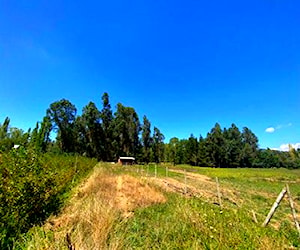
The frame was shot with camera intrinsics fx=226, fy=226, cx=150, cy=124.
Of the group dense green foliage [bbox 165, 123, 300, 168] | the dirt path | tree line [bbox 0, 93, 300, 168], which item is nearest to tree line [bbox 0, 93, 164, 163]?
tree line [bbox 0, 93, 300, 168]

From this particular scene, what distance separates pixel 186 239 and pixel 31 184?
401cm

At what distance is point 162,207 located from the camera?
27.8 ft

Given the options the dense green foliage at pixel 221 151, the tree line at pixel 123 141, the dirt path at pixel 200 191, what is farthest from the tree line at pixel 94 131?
the dirt path at pixel 200 191

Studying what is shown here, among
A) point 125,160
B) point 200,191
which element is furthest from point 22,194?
point 125,160

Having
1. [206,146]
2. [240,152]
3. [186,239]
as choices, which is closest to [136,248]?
[186,239]

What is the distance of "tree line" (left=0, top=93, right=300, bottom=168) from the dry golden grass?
2510 centimetres

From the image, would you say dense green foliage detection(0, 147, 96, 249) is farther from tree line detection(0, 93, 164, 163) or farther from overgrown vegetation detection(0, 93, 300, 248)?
tree line detection(0, 93, 164, 163)

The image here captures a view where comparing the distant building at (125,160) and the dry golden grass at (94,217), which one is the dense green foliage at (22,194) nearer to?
the dry golden grass at (94,217)

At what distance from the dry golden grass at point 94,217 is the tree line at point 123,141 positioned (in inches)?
988

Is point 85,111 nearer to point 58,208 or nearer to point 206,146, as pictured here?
point 206,146

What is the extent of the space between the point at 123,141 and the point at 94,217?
167 feet

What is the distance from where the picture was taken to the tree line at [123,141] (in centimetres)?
4778

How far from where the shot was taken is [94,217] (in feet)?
16.1

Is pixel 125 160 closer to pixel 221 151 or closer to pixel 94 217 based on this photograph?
pixel 221 151
